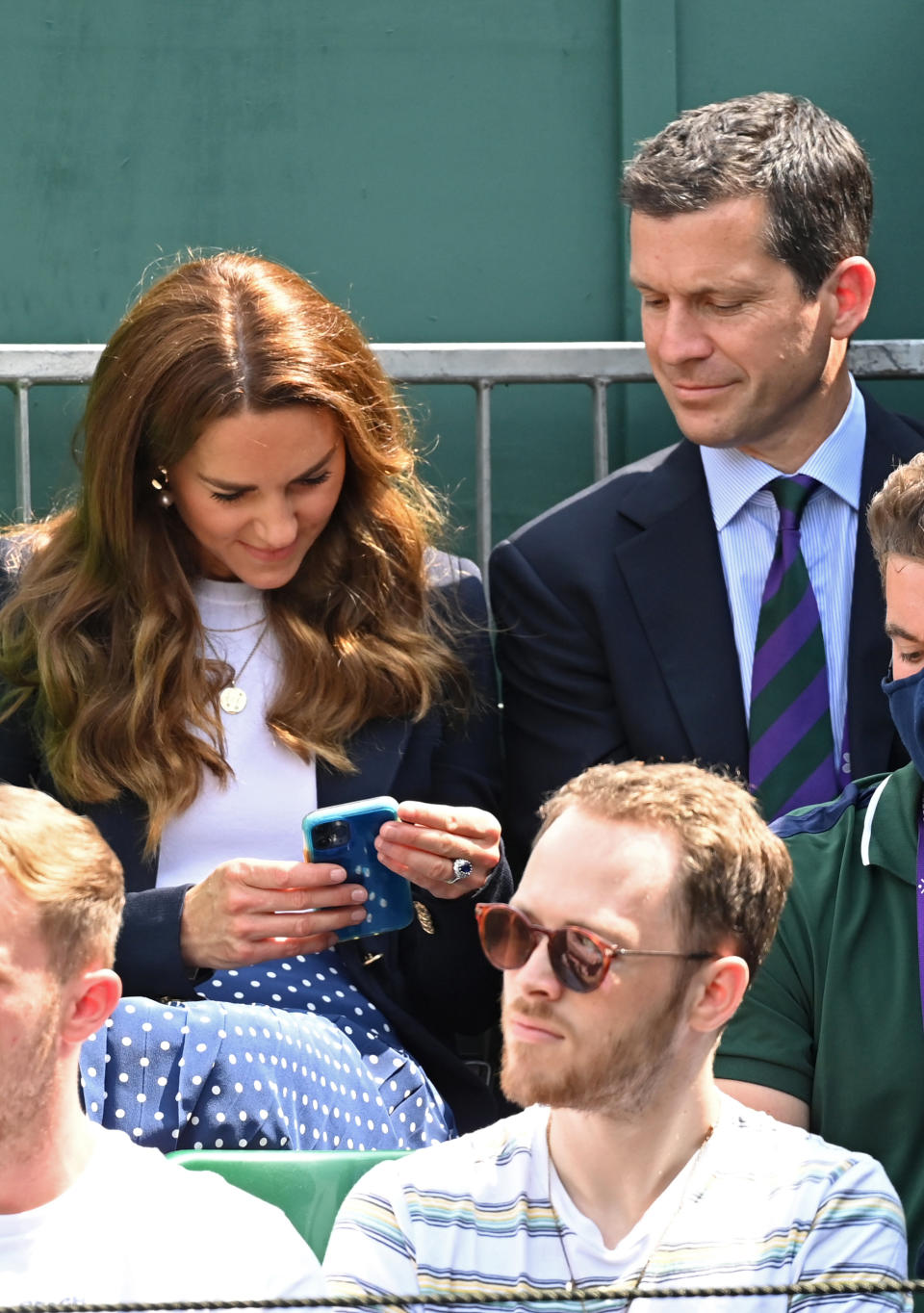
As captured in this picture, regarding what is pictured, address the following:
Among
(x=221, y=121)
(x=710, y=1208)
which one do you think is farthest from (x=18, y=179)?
(x=710, y=1208)

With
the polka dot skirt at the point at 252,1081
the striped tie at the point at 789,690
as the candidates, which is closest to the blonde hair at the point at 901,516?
the striped tie at the point at 789,690

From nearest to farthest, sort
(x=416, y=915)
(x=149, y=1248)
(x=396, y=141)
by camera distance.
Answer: (x=149, y=1248) → (x=416, y=915) → (x=396, y=141)

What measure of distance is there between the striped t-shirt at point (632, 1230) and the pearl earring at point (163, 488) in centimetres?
142

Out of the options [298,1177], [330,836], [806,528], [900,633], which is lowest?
[298,1177]

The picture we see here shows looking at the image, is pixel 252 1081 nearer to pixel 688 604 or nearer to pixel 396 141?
pixel 688 604

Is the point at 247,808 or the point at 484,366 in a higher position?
the point at 484,366

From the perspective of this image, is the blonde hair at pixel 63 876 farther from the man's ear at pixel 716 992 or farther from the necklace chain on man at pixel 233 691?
the necklace chain on man at pixel 233 691

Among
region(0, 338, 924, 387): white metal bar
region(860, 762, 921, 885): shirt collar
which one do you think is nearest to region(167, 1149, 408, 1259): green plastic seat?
region(860, 762, 921, 885): shirt collar

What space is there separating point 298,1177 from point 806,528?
1.50 metres

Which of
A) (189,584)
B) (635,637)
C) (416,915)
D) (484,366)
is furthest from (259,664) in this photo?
(484,366)

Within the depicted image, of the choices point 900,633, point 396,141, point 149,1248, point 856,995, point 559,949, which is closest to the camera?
point 149,1248

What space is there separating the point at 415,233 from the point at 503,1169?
2.47 m

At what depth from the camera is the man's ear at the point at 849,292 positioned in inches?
131

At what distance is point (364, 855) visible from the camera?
270 centimetres
